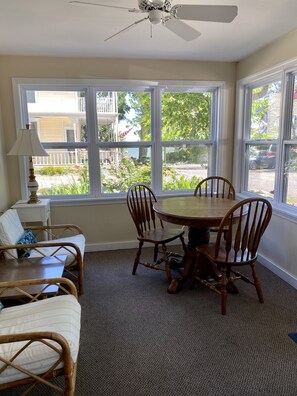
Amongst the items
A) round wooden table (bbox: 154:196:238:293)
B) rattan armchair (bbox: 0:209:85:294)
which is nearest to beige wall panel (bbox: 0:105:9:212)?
rattan armchair (bbox: 0:209:85:294)

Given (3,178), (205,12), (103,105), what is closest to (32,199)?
(3,178)

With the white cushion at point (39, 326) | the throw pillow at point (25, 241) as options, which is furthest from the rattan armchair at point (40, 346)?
the throw pillow at point (25, 241)

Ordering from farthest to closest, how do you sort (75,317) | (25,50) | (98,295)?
(25,50) → (98,295) → (75,317)

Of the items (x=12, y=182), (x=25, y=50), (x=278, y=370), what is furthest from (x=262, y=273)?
(x=25, y=50)

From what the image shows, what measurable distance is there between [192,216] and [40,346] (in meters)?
1.50

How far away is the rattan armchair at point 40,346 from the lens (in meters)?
1.29

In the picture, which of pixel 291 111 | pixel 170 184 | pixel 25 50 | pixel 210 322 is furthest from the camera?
pixel 170 184

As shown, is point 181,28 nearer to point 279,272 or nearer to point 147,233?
point 147,233

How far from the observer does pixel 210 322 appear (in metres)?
2.24

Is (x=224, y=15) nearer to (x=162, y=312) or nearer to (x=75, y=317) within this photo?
(x=75, y=317)

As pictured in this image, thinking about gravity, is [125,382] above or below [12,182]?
below

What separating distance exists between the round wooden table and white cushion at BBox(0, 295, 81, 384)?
1.12 meters

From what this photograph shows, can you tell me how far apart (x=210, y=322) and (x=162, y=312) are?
15.6 inches

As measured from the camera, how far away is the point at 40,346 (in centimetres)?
138
